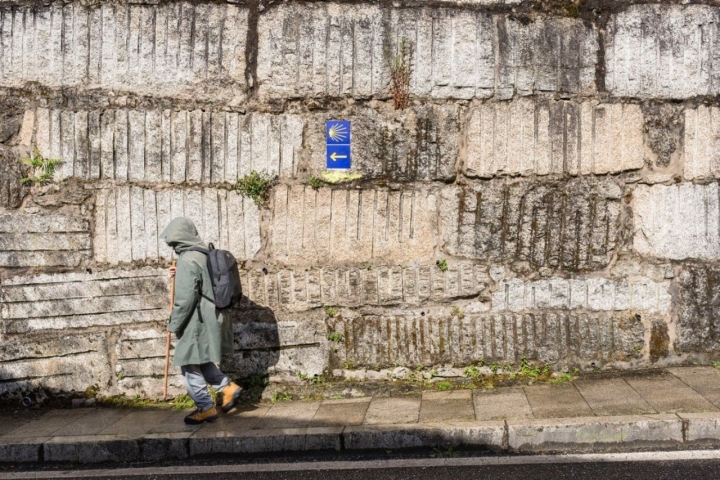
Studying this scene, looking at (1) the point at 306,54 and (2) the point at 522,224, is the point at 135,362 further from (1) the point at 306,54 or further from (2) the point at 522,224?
(2) the point at 522,224

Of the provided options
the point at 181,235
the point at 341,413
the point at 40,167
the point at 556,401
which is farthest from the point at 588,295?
the point at 40,167

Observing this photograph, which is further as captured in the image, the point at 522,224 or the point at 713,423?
the point at 522,224

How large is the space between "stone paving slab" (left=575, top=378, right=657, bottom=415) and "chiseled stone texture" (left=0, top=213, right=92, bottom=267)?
4606 mm

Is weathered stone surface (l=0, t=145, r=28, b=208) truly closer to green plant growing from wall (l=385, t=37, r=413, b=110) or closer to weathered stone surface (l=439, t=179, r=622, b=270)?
green plant growing from wall (l=385, t=37, r=413, b=110)

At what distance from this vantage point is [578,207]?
712 cm

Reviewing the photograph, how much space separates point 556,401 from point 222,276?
290 cm

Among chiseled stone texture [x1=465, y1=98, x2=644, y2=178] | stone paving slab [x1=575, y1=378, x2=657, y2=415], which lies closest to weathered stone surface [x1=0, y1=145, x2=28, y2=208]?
chiseled stone texture [x1=465, y1=98, x2=644, y2=178]

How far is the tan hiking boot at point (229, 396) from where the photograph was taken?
6.66 meters

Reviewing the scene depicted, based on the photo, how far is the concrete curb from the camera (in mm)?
5629

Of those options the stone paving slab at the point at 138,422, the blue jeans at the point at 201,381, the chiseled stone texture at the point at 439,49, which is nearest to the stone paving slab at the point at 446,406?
the blue jeans at the point at 201,381

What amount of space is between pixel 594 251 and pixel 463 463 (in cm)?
261

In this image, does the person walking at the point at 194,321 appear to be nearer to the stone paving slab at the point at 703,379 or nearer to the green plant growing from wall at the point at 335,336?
the green plant growing from wall at the point at 335,336

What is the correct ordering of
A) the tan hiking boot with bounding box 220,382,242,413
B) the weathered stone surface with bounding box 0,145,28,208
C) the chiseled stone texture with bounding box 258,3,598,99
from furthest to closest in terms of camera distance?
the weathered stone surface with bounding box 0,145,28,208
the chiseled stone texture with bounding box 258,3,598,99
the tan hiking boot with bounding box 220,382,242,413

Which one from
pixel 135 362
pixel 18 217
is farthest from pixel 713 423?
pixel 18 217
